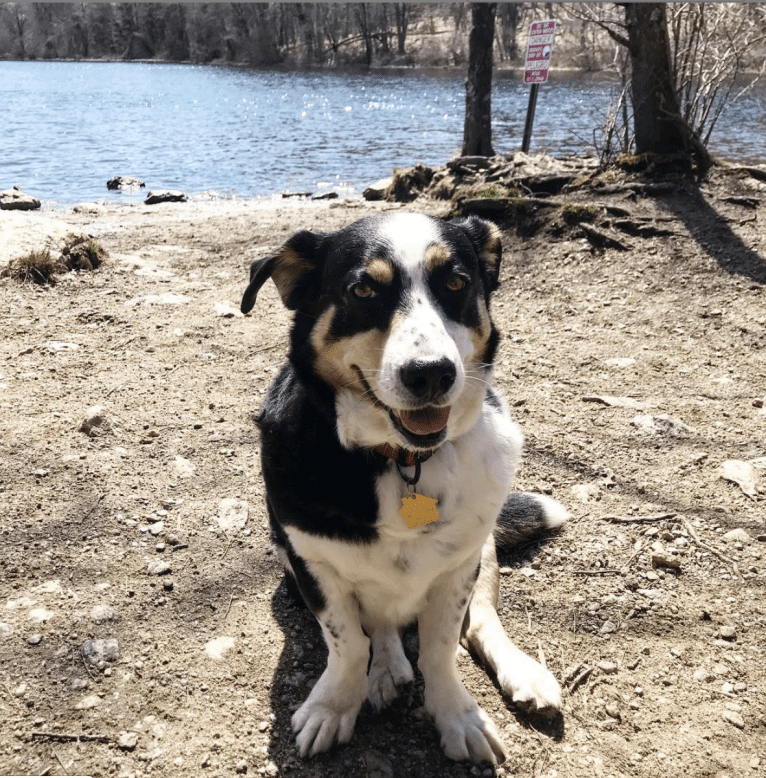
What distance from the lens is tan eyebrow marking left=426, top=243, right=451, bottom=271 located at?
7.32ft

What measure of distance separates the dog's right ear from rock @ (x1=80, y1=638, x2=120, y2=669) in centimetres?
125

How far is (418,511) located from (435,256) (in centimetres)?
79

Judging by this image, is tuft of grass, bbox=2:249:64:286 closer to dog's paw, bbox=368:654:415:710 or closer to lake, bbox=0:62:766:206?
dog's paw, bbox=368:654:415:710

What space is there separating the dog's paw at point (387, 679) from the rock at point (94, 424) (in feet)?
6.67

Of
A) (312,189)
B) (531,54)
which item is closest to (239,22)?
(312,189)

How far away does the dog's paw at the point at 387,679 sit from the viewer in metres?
2.33

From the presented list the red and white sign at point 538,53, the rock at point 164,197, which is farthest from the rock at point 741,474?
the rock at point 164,197

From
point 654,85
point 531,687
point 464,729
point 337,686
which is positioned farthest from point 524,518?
point 654,85

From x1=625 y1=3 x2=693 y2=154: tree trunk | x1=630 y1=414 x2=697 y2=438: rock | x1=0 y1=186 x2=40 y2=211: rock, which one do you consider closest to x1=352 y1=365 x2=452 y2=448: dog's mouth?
x1=630 y1=414 x2=697 y2=438: rock

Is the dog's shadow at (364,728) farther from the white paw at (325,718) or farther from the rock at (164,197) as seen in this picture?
the rock at (164,197)

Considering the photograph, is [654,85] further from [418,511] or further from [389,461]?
[418,511]

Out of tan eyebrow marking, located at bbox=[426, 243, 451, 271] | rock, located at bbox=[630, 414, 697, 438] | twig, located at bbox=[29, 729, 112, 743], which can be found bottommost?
twig, located at bbox=[29, 729, 112, 743]

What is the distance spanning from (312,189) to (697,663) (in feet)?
41.5

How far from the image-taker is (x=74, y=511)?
3.11 metres
